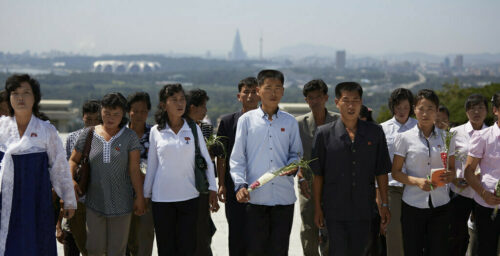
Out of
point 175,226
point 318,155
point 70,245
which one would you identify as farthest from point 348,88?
point 70,245

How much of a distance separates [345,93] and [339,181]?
0.74 m

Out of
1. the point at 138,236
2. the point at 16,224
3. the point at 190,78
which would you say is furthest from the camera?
the point at 190,78

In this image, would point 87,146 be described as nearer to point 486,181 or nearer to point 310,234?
point 310,234

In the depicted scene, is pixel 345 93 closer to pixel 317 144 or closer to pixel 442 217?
pixel 317 144

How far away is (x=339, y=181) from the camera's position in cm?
434

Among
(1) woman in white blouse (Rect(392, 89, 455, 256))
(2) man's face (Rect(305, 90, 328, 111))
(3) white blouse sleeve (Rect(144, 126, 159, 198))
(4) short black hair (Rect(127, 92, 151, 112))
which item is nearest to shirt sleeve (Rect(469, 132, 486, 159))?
(1) woman in white blouse (Rect(392, 89, 455, 256))

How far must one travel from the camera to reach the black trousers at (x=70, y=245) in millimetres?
5062

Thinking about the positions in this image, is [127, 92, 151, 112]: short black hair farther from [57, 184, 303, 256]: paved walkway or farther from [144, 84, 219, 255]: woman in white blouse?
[57, 184, 303, 256]: paved walkway

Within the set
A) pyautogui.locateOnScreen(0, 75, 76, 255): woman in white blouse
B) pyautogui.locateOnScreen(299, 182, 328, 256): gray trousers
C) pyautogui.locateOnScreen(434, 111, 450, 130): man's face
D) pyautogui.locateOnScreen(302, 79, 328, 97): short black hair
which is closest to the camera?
pyautogui.locateOnScreen(0, 75, 76, 255): woman in white blouse

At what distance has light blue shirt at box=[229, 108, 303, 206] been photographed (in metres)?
4.49

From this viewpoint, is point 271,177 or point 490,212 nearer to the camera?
point 271,177

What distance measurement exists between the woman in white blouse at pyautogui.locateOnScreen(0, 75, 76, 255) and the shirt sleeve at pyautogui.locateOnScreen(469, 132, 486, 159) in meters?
3.54

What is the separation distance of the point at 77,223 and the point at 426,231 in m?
3.16

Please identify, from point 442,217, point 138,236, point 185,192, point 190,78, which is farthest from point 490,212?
point 190,78
